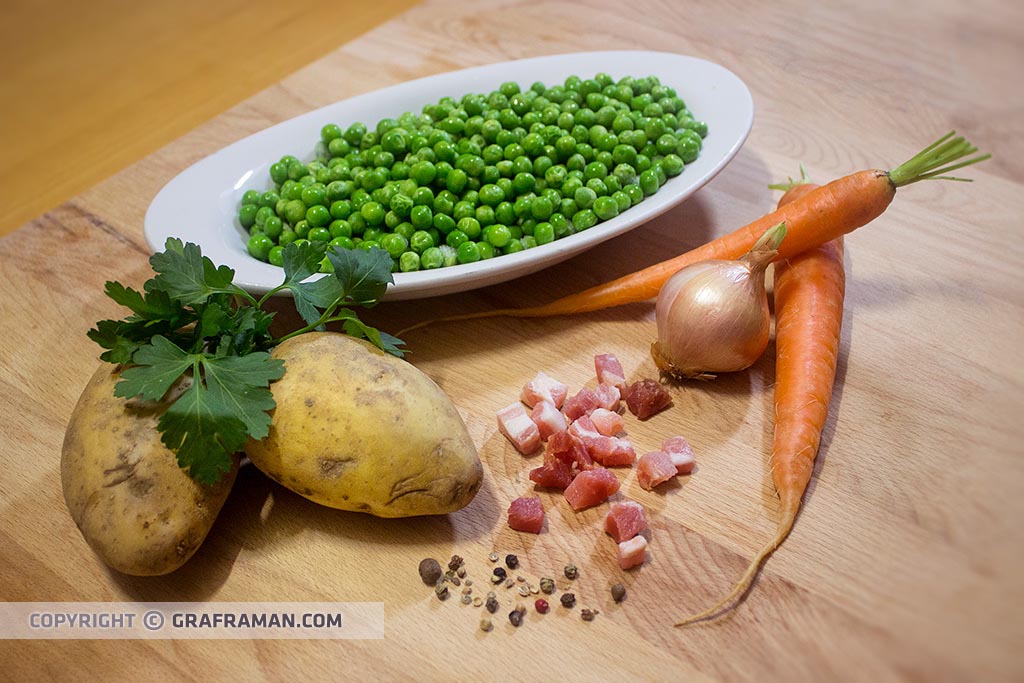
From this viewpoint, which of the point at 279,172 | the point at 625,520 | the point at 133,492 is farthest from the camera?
the point at 279,172

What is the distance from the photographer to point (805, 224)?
1867 mm

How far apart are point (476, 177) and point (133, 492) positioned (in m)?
1.01

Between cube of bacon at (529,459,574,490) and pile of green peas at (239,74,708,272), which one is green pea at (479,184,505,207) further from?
cube of bacon at (529,459,574,490)

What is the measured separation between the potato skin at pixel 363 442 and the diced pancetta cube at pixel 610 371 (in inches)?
16.2

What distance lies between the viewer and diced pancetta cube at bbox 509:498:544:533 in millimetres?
1526

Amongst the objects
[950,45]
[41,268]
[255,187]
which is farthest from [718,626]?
[950,45]

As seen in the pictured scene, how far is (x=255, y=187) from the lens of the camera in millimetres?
2148

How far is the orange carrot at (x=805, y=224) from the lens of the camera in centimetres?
173

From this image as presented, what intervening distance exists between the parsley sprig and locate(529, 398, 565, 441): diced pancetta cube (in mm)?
313

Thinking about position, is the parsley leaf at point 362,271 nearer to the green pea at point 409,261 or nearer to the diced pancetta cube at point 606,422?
the green pea at point 409,261

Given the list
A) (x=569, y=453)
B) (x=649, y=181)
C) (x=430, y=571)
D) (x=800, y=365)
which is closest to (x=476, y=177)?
(x=649, y=181)

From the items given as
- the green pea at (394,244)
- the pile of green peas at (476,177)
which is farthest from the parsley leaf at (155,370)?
the green pea at (394,244)

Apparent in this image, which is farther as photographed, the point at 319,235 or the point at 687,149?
the point at 687,149

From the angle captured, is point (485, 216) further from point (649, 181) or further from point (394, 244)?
point (649, 181)
